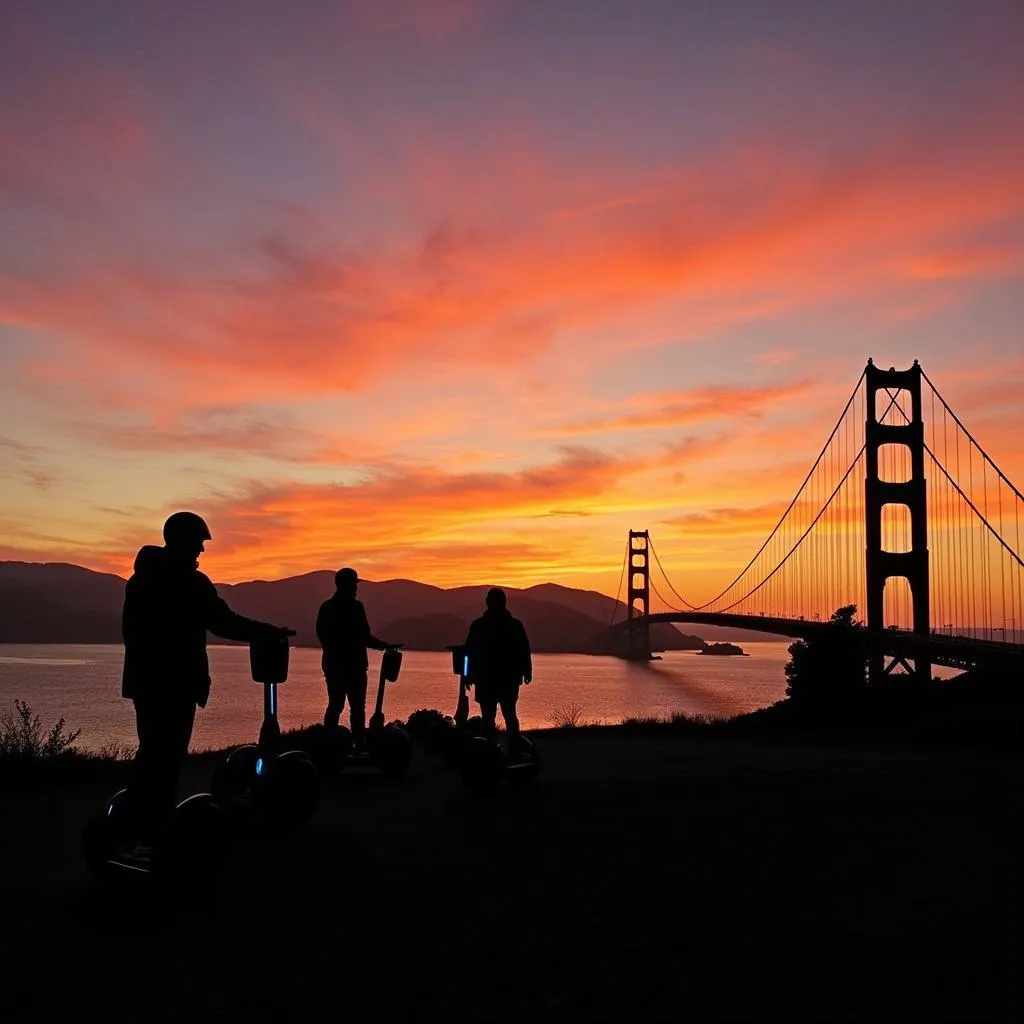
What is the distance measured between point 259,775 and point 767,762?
645cm

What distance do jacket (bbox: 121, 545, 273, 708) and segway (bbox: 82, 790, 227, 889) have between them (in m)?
0.57

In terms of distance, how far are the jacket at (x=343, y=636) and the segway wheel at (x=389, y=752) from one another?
764mm

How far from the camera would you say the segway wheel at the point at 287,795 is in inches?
259

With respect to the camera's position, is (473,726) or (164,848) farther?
(473,726)

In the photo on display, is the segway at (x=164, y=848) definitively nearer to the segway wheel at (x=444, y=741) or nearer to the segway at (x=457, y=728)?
the segway at (x=457, y=728)

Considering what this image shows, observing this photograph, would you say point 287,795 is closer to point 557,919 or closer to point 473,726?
point 557,919

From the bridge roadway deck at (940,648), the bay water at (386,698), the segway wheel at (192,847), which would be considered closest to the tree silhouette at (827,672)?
the bridge roadway deck at (940,648)

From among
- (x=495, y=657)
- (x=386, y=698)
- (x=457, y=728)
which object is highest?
(x=495, y=657)

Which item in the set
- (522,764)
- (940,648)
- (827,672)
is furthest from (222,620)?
(940,648)

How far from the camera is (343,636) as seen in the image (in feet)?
30.8

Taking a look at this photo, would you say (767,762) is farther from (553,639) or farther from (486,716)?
(553,639)

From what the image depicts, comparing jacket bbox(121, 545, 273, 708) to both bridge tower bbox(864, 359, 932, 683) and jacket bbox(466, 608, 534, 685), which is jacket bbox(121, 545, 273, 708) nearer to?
jacket bbox(466, 608, 534, 685)

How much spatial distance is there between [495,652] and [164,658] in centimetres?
462

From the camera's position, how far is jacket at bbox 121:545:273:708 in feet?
17.0
